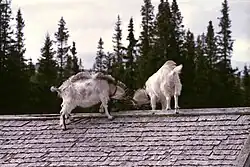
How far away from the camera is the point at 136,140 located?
31.0ft

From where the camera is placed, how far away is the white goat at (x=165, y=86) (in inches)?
437

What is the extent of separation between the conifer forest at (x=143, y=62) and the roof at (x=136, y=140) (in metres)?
21.7

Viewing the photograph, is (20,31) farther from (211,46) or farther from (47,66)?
(211,46)

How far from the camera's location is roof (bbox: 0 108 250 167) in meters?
8.76

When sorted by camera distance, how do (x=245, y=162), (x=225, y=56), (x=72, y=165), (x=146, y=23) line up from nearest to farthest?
(x=245, y=162) → (x=72, y=165) → (x=146, y=23) → (x=225, y=56)

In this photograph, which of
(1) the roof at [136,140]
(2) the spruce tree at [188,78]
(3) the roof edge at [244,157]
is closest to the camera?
(3) the roof edge at [244,157]

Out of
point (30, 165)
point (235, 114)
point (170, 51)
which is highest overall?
point (170, 51)

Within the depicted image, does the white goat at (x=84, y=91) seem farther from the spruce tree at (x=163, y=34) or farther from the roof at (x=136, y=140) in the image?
the spruce tree at (x=163, y=34)

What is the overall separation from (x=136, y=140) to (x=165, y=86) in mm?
2017

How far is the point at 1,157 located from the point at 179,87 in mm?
3307

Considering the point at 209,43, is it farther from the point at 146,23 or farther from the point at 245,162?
the point at 245,162

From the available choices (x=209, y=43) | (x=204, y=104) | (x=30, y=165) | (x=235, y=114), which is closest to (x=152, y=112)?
(x=235, y=114)

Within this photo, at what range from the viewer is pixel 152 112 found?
1015 cm

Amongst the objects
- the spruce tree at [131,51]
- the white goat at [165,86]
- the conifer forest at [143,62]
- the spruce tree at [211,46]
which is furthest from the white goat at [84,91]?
the spruce tree at [211,46]
